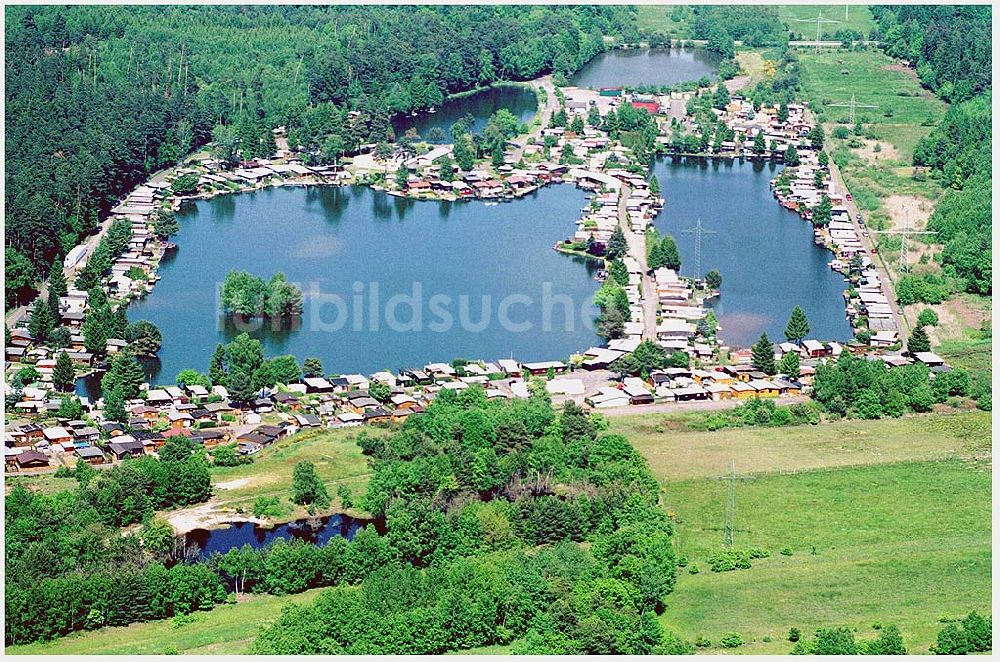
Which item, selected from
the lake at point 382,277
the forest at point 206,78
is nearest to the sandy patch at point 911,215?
the lake at point 382,277

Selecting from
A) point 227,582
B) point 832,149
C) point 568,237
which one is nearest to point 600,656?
point 227,582

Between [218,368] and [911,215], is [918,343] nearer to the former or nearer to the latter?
[911,215]

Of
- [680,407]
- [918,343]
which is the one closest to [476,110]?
[918,343]

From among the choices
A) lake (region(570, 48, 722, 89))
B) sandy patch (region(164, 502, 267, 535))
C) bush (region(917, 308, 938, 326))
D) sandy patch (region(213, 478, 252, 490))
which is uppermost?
lake (region(570, 48, 722, 89))

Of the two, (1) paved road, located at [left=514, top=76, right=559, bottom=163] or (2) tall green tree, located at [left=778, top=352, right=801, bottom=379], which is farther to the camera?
(1) paved road, located at [left=514, top=76, right=559, bottom=163]

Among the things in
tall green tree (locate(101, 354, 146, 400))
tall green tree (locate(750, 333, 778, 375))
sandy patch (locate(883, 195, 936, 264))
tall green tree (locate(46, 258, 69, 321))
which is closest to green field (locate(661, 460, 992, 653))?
tall green tree (locate(750, 333, 778, 375))

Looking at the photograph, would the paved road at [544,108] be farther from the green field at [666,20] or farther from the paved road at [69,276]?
the paved road at [69,276]

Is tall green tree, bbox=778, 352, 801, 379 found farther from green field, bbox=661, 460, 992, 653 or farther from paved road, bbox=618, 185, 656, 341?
green field, bbox=661, 460, 992, 653

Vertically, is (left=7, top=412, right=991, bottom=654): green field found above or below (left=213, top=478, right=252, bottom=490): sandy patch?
below
